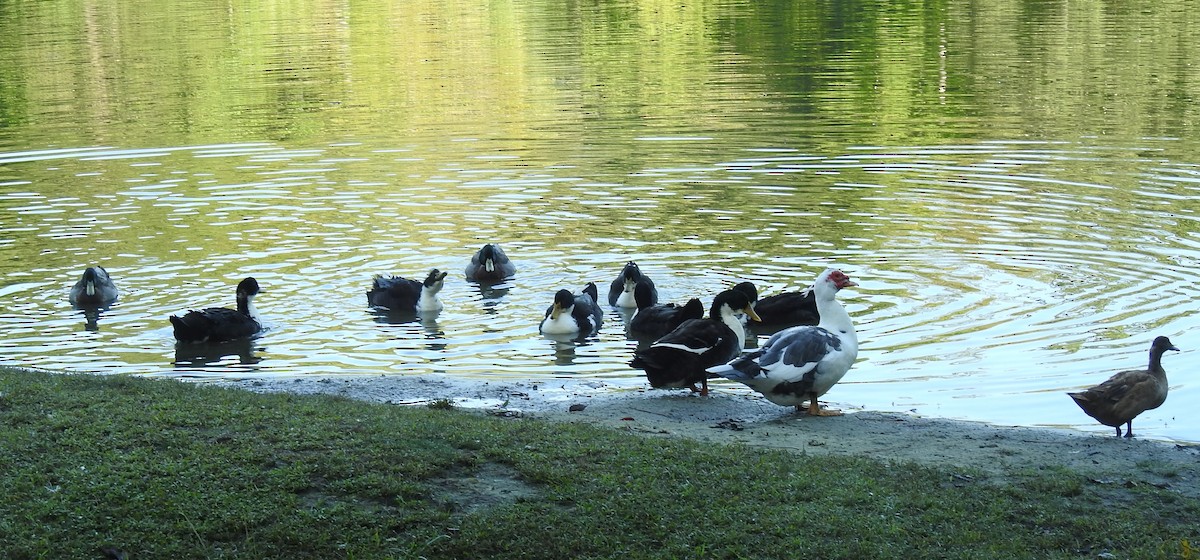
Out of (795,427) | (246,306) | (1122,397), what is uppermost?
(246,306)

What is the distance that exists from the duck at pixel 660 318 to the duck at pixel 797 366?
9.98 feet

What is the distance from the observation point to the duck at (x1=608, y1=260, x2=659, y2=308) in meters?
17.0

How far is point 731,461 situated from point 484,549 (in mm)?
2228

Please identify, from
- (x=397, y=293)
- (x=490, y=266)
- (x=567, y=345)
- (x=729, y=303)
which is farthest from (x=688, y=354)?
(x=490, y=266)

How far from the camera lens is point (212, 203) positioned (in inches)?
984

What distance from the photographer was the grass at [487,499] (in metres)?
8.04

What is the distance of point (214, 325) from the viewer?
16.3 m

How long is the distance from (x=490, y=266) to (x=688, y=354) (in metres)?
6.40

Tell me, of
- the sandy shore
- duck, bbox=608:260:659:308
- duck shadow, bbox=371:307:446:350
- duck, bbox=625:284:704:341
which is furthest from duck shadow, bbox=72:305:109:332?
duck, bbox=625:284:704:341

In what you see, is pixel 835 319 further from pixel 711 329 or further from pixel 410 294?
pixel 410 294

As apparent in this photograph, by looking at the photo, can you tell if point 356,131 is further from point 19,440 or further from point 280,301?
point 19,440

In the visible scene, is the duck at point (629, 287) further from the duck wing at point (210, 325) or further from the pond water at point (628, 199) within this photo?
the duck wing at point (210, 325)

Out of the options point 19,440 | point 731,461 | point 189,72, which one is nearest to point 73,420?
point 19,440

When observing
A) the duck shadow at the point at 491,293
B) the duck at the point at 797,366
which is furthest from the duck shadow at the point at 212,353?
the duck at the point at 797,366
